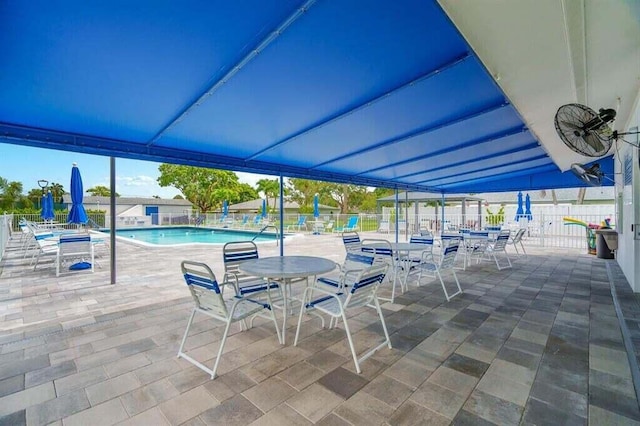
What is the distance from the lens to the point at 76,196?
6.21 meters

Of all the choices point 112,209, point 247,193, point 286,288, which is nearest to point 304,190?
point 247,193

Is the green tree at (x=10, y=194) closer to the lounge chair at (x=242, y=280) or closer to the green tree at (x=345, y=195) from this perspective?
the green tree at (x=345, y=195)

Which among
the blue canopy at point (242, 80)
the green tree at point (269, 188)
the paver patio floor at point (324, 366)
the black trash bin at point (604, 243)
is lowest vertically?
the paver patio floor at point (324, 366)

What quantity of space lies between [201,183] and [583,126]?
1051 inches

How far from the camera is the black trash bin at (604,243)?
733 cm

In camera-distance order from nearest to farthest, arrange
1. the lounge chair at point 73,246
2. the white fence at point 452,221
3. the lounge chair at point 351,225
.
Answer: the lounge chair at point 73,246, the white fence at point 452,221, the lounge chair at point 351,225

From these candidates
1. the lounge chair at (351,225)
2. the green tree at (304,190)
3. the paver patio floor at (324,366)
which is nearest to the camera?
the paver patio floor at (324,366)

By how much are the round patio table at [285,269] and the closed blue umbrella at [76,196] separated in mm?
5265

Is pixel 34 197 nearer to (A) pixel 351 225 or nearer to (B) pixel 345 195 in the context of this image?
(B) pixel 345 195

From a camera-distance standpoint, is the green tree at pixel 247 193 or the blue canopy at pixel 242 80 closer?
the blue canopy at pixel 242 80

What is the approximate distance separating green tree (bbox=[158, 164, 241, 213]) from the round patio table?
892 inches

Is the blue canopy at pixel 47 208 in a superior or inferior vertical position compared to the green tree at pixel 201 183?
inferior

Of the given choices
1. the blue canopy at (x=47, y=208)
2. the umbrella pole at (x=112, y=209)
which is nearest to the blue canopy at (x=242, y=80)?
the umbrella pole at (x=112, y=209)

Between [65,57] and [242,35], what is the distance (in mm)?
1338
